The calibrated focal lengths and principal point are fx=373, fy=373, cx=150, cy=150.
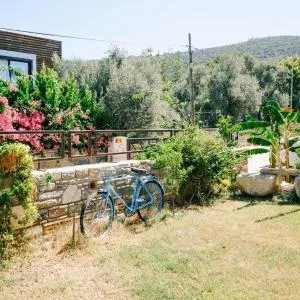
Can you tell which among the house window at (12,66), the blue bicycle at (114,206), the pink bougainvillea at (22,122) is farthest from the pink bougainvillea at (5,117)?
the house window at (12,66)

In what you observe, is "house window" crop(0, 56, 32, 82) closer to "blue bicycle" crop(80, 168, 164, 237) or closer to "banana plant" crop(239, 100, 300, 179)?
"blue bicycle" crop(80, 168, 164, 237)

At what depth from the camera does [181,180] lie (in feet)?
29.9

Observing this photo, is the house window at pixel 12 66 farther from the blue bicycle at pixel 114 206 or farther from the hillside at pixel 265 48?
the hillside at pixel 265 48

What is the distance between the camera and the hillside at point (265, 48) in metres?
99.9

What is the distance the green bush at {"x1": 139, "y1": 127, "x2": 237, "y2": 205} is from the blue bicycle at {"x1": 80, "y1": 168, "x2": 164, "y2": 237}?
0.59 meters

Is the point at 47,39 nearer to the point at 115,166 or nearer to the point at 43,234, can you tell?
the point at 115,166

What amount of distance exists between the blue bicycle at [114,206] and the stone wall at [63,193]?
0.94 ft

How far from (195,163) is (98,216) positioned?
346 cm

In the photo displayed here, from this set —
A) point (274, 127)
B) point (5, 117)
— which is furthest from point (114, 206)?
point (274, 127)

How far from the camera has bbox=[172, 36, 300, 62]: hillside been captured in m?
99.9

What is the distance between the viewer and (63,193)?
269 inches

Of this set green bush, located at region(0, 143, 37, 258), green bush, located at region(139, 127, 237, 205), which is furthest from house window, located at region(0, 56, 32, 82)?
green bush, located at region(0, 143, 37, 258)

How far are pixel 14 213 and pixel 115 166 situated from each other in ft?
8.53

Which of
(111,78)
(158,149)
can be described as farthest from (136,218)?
(111,78)
